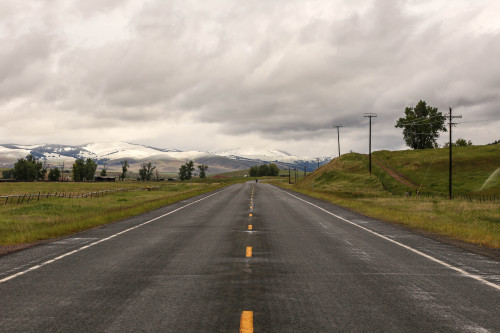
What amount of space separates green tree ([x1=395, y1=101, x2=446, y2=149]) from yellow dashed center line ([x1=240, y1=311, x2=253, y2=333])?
120236 millimetres

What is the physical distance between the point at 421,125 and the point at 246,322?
399 ft

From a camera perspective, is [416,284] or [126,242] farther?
[126,242]

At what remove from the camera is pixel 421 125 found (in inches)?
4503

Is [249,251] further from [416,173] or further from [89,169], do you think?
[89,169]

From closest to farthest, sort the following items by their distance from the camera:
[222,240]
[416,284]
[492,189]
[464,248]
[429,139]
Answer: [416,284] < [464,248] < [222,240] < [492,189] < [429,139]

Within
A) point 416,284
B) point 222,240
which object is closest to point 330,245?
point 222,240

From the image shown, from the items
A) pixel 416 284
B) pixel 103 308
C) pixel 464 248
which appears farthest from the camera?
pixel 464 248

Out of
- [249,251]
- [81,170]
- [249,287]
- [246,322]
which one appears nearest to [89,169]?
[81,170]

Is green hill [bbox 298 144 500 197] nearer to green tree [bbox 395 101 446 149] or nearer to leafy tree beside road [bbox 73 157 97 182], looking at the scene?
green tree [bbox 395 101 446 149]

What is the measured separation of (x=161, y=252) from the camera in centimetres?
1064

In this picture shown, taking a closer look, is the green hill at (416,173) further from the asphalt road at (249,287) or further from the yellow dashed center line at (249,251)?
the asphalt road at (249,287)

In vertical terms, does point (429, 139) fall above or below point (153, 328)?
above

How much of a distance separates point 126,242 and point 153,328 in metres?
8.08

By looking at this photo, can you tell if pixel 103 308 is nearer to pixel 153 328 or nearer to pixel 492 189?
pixel 153 328
